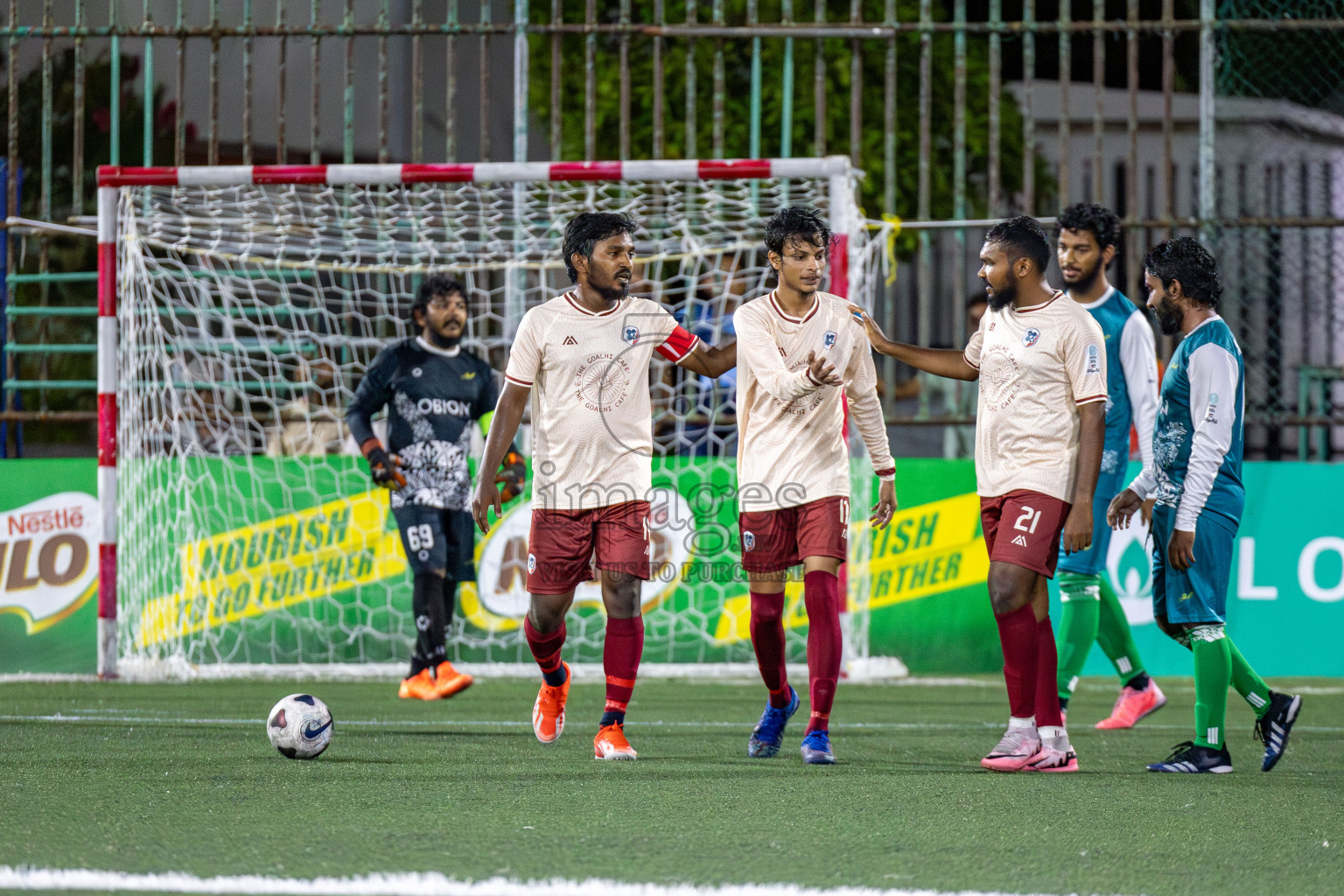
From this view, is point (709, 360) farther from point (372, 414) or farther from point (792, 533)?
point (372, 414)

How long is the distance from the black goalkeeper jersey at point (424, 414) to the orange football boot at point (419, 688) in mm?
783

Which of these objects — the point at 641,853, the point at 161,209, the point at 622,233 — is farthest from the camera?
the point at 161,209

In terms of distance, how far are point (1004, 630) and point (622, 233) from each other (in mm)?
1767

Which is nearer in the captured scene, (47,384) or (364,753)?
(364,753)

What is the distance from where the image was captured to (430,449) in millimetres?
6879

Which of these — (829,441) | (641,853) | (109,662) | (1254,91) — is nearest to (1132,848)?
(641,853)

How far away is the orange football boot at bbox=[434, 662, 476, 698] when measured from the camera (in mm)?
6699

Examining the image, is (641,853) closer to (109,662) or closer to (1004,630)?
(1004,630)

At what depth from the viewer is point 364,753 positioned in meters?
4.87

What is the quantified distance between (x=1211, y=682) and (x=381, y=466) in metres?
3.70

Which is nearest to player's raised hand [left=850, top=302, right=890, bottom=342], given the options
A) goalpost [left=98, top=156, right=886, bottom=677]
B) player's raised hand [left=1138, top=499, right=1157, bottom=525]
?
player's raised hand [left=1138, top=499, right=1157, bottom=525]

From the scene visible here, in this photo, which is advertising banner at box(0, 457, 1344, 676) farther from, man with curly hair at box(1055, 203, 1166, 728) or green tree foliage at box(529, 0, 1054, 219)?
green tree foliage at box(529, 0, 1054, 219)

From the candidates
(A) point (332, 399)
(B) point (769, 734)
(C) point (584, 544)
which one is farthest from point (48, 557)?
(B) point (769, 734)

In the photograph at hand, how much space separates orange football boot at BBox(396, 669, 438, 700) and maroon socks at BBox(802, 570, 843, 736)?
252 centimetres
